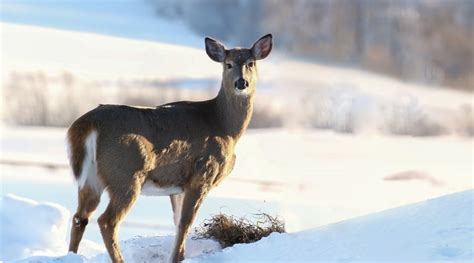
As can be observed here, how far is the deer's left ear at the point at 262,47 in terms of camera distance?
9.75 meters

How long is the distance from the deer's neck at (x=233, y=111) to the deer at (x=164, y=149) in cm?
1

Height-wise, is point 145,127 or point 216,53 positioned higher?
point 216,53

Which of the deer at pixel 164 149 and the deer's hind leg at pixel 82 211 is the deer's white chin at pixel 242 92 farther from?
the deer's hind leg at pixel 82 211

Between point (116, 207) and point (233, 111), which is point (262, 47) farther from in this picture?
point (116, 207)

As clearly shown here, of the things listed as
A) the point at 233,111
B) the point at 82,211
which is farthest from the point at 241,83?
the point at 82,211

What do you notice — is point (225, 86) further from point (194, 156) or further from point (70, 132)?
point (70, 132)

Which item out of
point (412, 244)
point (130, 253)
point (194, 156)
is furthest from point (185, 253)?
point (412, 244)

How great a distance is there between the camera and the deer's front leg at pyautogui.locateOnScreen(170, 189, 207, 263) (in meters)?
9.32

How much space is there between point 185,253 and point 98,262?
931 millimetres

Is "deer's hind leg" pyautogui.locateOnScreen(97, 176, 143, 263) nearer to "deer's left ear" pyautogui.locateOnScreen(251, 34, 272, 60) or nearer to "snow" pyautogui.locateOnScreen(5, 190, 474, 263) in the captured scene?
"snow" pyautogui.locateOnScreen(5, 190, 474, 263)

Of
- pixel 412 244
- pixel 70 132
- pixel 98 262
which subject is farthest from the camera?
pixel 98 262

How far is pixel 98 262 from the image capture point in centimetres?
959

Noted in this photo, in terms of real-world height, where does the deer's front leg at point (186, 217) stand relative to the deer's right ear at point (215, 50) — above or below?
below

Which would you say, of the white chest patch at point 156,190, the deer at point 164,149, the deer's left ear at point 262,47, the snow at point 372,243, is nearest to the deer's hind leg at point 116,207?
the deer at point 164,149
